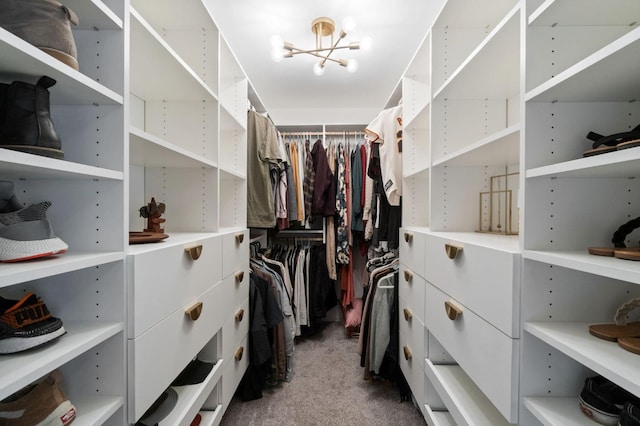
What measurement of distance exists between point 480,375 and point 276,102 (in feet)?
9.06

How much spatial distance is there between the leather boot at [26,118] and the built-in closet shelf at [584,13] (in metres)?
1.10

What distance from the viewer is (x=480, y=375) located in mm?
838

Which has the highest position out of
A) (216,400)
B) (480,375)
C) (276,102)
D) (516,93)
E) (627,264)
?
(276,102)

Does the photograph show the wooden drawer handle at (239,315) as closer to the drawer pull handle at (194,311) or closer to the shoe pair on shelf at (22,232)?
the drawer pull handle at (194,311)

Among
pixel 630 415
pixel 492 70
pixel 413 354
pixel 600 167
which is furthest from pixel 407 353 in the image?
pixel 492 70

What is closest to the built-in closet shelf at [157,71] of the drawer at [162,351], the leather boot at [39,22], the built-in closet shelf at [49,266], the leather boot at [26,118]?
the leather boot at [39,22]

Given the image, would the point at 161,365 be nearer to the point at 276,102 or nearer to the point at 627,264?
the point at 627,264

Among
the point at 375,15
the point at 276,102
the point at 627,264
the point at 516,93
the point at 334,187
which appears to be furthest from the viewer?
the point at 276,102

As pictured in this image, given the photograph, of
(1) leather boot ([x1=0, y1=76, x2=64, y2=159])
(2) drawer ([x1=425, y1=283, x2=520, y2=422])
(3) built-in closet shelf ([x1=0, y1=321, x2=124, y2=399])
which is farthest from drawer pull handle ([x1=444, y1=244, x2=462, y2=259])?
(1) leather boot ([x1=0, y1=76, x2=64, y2=159])

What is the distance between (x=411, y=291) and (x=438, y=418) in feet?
1.79

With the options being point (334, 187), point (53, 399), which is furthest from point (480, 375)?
point (334, 187)

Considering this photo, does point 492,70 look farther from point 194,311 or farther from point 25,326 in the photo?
point 25,326

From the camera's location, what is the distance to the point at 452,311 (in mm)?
976

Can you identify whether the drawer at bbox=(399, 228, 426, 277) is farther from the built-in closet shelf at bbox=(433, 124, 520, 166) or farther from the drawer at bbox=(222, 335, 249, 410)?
the drawer at bbox=(222, 335, 249, 410)
